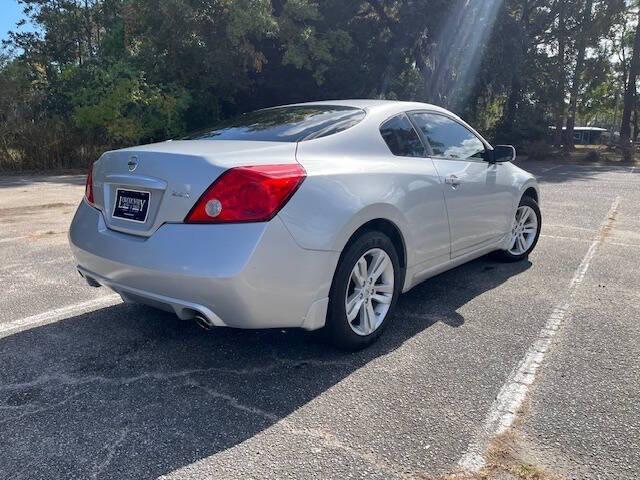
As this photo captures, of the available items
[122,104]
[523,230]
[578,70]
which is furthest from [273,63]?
[523,230]

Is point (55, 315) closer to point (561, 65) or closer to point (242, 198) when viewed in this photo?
point (242, 198)

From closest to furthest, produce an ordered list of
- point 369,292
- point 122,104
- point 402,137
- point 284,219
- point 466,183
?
point 284,219, point 369,292, point 402,137, point 466,183, point 122,104

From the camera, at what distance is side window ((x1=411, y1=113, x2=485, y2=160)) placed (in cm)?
418

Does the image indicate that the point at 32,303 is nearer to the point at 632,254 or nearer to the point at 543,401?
the point at 543,401

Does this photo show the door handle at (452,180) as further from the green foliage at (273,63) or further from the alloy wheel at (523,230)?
the green foliage at (273,63)

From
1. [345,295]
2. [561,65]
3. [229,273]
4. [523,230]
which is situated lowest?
[523,230]

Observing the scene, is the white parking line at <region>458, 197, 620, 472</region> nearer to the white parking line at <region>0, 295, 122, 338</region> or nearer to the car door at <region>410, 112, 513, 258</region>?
the car door at <region>410, 112, 513, 258</region>

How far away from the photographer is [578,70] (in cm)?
2791

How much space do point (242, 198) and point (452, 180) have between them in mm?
1941

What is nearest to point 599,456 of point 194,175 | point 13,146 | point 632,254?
point 194,175

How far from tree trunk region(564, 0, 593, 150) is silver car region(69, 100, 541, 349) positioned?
1072 inches

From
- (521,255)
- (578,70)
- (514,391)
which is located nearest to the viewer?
(514,391)

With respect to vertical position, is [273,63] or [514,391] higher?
[273,63]

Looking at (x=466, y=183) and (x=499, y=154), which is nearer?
(x=466, y=183)
